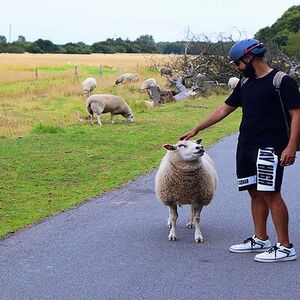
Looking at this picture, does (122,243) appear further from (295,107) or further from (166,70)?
(166,70)

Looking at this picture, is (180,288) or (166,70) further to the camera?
(166,70)

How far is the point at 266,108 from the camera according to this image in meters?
7.10

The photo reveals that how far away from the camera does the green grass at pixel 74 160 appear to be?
411 inches

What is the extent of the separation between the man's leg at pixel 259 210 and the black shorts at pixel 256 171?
0.43 ft

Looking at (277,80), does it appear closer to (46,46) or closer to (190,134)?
(190,134)

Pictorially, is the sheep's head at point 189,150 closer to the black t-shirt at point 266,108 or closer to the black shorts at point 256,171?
the black shorts at point 256,171

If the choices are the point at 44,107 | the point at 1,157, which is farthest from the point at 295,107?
the point at 44,107

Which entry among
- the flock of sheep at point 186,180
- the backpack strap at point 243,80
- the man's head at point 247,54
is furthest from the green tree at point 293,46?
the man's head at point 247,54

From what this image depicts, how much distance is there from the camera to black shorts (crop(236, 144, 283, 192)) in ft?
23.3

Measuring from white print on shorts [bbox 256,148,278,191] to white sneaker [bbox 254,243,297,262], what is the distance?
58cm

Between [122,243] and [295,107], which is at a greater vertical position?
[295,107]

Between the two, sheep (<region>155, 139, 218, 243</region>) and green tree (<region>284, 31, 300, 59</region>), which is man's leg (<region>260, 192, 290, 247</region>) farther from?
green tree (<region>284, 31, 300, 59</region>)

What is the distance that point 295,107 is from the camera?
6898 mm

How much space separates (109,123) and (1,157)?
27.7 ft
